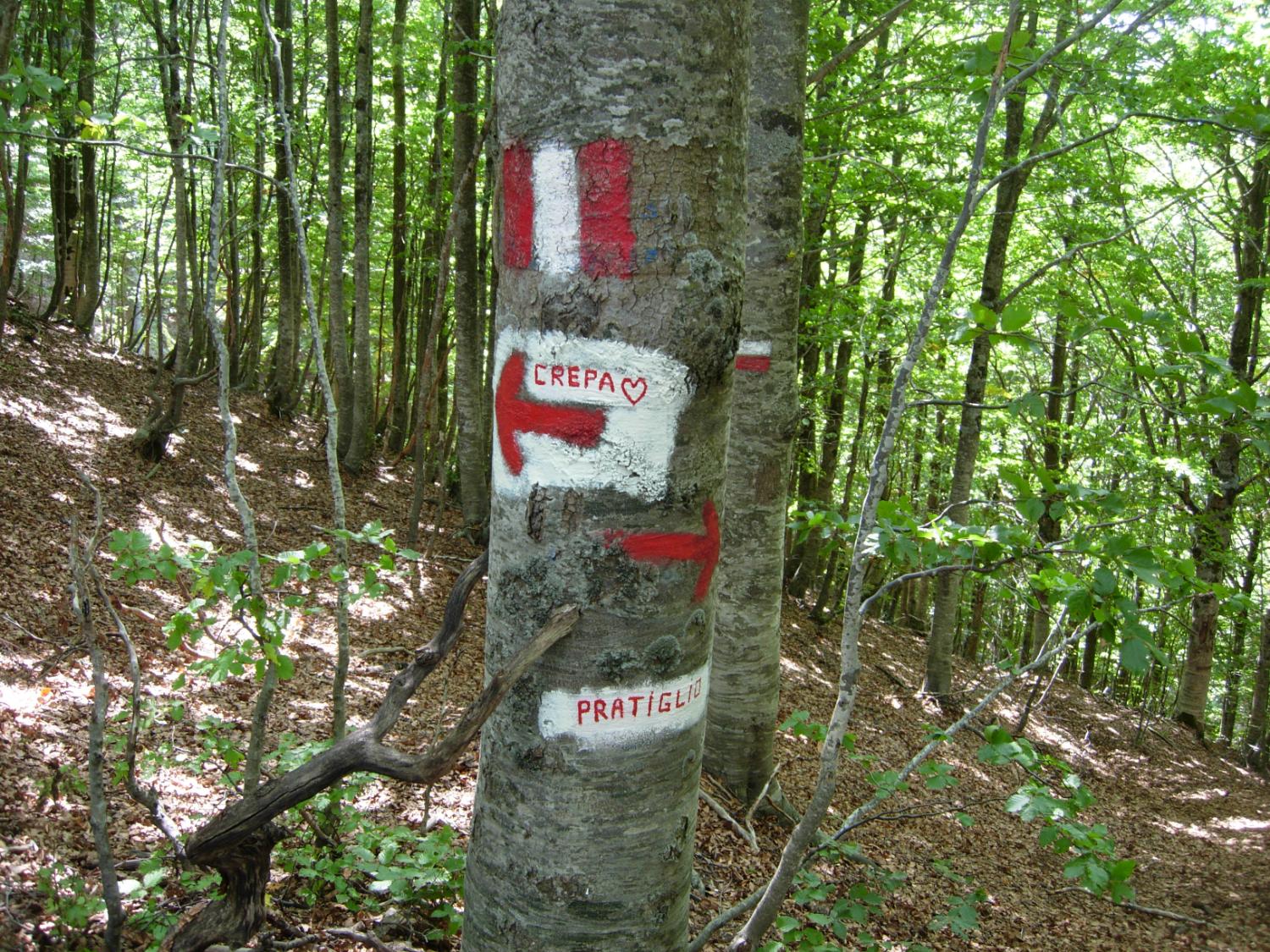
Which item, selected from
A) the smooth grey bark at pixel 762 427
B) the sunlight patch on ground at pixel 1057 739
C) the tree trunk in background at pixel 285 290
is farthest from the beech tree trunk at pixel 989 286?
the tree trunk in background at pixel 285 290

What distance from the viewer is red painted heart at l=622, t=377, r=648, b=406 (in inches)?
50.2

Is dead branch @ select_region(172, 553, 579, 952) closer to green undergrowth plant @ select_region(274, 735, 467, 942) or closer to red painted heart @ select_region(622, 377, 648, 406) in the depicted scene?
red painted heart @ select_region(622, 377, 648, 406)

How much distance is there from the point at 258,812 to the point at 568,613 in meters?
0.87

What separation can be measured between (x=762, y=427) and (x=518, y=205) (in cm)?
324

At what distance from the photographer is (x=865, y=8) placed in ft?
28.0

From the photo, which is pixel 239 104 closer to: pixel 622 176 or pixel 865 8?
pixel 865 8

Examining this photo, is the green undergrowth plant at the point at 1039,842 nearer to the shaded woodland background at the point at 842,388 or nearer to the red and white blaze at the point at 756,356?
the shaded woodland background at the point at 842,388

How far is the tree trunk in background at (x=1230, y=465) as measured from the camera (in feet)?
37.0

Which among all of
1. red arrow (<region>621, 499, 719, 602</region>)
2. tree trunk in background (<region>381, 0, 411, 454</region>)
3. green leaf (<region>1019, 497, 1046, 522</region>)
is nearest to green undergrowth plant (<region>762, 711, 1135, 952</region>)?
green leaf (<region>1019, 497, 1046, 522</region>)

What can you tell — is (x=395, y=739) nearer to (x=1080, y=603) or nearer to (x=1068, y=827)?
(x=1068, y=827)

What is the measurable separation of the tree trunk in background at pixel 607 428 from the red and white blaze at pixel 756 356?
309 cm

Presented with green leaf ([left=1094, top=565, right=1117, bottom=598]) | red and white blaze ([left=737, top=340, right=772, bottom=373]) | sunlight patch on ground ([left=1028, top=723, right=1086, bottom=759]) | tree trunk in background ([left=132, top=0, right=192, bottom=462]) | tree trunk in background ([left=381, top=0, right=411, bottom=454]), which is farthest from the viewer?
tree trunk in background ([left=381, top=0, right=411, bottom=454])

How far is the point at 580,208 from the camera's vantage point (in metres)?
1.27

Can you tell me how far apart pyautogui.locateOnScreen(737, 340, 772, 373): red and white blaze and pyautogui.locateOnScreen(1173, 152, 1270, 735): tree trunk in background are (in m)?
8.95
